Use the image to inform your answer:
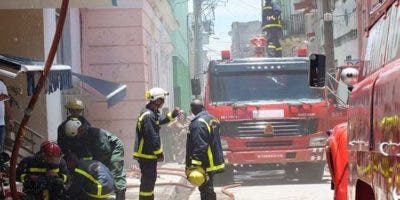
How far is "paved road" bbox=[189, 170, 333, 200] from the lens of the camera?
38.6 feet

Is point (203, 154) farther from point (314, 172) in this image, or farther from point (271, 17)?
point (271, 17)

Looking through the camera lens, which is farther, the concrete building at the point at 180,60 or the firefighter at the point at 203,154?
the concrete building at the point at 180,60

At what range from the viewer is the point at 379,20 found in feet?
13.1

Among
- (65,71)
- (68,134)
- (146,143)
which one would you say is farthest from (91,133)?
(65,71)

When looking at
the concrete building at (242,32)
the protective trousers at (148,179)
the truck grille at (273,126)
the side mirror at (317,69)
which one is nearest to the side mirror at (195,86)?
the truck grille at (273,126)

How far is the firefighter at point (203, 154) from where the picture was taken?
8453 mm

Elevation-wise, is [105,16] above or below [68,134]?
above

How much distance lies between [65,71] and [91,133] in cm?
231

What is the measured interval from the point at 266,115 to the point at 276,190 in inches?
60.7

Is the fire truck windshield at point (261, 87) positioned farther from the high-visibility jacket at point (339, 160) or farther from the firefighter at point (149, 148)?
the high-visibility jacket at point (339, 160)

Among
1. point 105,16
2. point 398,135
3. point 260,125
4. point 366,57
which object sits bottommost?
point 260,125

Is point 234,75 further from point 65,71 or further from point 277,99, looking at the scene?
point 65,71

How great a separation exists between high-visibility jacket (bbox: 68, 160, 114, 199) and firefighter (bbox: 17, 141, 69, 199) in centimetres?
10

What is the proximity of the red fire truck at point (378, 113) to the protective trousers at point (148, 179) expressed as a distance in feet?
14.8
